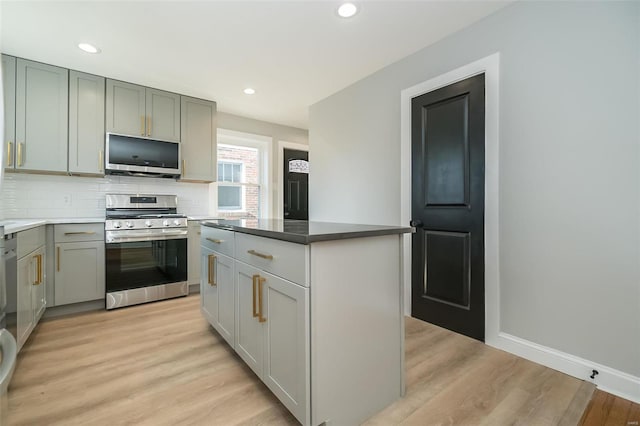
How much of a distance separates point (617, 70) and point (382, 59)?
5.74ft

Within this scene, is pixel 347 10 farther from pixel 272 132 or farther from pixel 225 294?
pixel 272 132

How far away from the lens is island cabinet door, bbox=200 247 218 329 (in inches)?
84.9

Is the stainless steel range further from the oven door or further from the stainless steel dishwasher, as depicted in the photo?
the stainless steel dishwasher

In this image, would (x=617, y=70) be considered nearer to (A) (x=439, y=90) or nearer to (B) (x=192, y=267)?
(A) (x=439, y=90)

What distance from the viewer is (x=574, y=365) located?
1741 mm

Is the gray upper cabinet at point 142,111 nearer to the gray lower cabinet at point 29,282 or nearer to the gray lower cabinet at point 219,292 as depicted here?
the gray lower cabinet at point 29,282

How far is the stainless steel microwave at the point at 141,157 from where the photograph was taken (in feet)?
10.2

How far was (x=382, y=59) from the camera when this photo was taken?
→ 2814 mm

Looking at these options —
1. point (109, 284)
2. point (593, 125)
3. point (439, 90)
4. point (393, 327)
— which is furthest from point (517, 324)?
point (109, 284)

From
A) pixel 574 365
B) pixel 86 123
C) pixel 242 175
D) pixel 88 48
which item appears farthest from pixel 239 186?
pixel 574 365

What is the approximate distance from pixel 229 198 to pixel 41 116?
229cm

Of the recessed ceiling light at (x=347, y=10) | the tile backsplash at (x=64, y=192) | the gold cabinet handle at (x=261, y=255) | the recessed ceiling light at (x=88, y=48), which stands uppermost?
the recessed ceiling light at (x=347, y=10)

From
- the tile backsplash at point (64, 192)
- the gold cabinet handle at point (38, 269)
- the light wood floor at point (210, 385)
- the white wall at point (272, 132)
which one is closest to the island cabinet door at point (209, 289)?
the light wood floor at point (210, 385)

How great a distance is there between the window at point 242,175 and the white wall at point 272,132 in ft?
0.30
